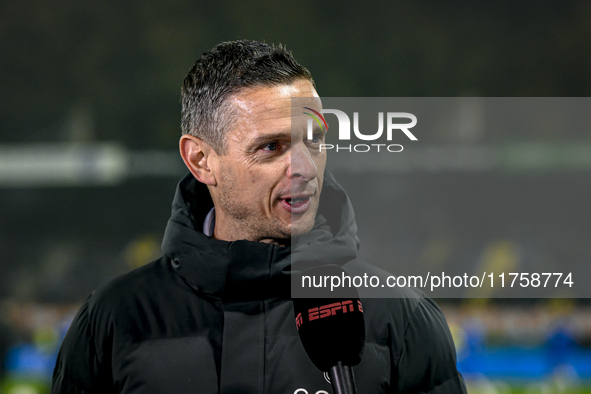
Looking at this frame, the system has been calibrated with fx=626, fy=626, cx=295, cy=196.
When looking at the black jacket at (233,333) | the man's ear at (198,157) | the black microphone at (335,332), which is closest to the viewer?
the black microphone at (335,332)

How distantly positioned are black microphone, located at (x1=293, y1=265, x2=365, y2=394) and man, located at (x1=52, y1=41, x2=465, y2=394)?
85mm

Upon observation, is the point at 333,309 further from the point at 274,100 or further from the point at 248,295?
the point at 274,100

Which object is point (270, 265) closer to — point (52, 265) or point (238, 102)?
point (238, 102)

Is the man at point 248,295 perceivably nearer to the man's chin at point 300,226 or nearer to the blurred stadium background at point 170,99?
the man's chin at point 300,226

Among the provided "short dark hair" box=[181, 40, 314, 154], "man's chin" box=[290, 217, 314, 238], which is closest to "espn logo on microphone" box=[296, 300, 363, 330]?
"man's chin" box=[290, 217, 314, 238]

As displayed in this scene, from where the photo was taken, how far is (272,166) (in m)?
0.70

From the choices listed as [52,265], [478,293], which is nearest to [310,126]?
[478,293]

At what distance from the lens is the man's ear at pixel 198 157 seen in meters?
0.78

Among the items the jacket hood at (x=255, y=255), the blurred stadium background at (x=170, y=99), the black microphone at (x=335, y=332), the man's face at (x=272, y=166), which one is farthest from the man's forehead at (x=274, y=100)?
the blurred stadium background at (x=170, y=99)

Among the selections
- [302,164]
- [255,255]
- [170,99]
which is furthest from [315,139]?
[170,99]

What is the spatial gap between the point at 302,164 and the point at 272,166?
0.12 ft

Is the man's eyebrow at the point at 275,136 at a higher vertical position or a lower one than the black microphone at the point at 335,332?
higher

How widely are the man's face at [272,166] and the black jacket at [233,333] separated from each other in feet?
0.13

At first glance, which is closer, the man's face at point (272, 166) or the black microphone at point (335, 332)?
the black microphone at point (335, 332)
